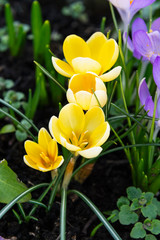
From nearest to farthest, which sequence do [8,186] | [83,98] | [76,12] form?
[83,98] < [8,186] < [76,12]

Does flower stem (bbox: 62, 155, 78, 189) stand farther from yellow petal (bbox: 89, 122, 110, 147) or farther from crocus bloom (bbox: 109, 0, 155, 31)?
crocus bloom (bbox: 109, 0, 155, 31)

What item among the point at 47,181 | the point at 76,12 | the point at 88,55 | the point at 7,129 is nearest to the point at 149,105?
the point at 88,55

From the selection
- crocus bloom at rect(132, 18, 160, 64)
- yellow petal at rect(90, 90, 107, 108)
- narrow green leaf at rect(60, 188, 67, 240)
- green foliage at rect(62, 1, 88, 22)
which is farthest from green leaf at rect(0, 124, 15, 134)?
green foliage at rect(62, 1, 88, 22)

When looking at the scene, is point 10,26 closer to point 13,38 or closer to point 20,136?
point 13,38

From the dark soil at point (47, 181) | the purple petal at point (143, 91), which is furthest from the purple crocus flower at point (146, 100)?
the dark soil at point (47, 181)

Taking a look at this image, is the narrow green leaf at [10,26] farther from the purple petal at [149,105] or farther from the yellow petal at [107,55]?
the purple petal at [149,105]

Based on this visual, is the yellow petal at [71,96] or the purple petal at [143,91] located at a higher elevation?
the yellow petal at [71,96]

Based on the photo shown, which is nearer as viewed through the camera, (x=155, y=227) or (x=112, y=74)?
(x=112, y=74)
